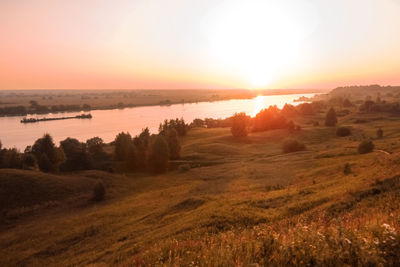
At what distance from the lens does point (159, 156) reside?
64.2 m

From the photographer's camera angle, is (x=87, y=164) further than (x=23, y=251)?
Yes

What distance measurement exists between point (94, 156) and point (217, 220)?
69.3m

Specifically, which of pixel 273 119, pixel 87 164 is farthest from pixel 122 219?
pixel 273 119

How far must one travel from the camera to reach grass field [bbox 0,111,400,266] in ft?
22.2

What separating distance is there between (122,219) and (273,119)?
100924 millimetres

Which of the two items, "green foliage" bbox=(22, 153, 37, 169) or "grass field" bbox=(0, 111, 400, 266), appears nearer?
"grass field" bbox=(0, 111, 400, 266)

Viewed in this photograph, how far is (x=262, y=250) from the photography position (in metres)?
7.25

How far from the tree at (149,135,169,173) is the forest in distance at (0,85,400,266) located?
0.87 feet

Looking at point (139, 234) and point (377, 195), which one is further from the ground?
point (377, 195)

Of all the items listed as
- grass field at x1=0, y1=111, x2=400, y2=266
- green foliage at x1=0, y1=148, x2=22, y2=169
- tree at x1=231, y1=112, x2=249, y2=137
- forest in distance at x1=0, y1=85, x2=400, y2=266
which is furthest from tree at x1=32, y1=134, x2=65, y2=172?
tree at x1=231, y1=112, x2=249, y2=137


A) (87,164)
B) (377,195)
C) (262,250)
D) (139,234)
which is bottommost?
(87,164)

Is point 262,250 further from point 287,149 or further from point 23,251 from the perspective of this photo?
point 287,149

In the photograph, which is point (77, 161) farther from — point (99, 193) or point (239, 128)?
point (239, 128)

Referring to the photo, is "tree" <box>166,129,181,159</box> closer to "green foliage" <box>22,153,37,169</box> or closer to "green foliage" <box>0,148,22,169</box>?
"green foliage" <box>22,153,37,169</box>
